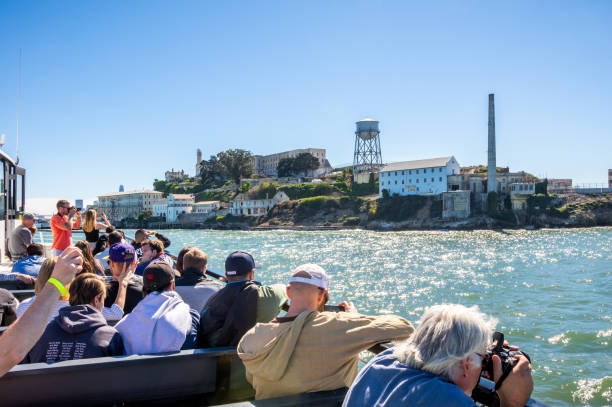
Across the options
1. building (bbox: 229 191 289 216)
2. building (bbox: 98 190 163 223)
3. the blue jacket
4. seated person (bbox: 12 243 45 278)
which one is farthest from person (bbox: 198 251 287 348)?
building (bbox: 98 190 163 223)

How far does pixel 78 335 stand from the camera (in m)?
2.97

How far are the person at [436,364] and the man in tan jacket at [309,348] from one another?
2.42 ft

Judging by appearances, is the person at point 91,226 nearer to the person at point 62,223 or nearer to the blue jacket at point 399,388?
the person at point 62,223

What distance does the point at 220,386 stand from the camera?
331cm

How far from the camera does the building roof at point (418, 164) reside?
3089 inches

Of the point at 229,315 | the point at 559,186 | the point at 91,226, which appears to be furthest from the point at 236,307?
the point at 559,186

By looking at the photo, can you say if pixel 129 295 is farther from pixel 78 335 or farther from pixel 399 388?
pixel 399 388

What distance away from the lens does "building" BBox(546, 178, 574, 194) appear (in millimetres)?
83594

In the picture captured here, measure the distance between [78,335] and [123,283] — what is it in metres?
1.35

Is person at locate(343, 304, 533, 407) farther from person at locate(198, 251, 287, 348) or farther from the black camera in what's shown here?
person at locate(198, 251, 287, 348)

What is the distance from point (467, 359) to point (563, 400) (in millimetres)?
8212

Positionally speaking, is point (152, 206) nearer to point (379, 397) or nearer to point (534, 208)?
point (534, 208)

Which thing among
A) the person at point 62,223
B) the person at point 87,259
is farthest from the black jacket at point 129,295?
the person at point 62,223

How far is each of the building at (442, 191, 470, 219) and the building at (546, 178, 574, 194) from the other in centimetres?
1904
